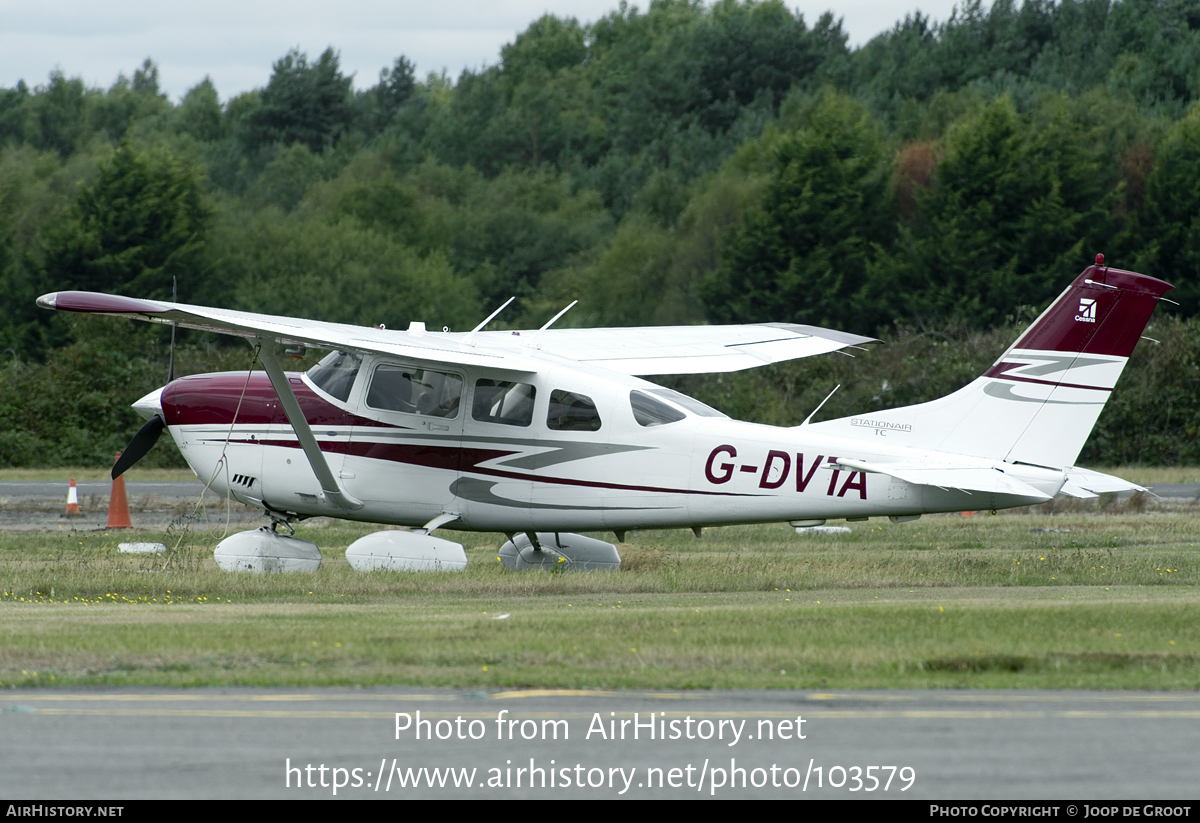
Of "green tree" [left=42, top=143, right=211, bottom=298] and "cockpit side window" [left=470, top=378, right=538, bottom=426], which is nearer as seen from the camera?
"cockpit side window" [left=470, top=378, right=538, bottom=426]

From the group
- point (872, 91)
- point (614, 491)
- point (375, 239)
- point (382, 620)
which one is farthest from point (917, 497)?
point (872, 91)

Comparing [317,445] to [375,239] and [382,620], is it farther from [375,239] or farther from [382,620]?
[375,239]

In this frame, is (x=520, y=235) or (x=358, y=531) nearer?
(x=358, y=531)

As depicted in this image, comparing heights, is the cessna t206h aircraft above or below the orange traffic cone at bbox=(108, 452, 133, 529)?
above

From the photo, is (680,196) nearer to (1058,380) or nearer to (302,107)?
(302,107)

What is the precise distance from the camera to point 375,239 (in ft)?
202

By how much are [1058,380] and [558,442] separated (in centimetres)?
447

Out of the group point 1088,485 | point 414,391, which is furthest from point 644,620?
point 1088,485

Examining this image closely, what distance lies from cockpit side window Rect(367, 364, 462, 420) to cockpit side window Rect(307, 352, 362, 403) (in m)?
0.25

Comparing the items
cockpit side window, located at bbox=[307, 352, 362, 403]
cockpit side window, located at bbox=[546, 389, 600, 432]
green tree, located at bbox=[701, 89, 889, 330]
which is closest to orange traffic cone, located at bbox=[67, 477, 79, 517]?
cockpit side window, located at bbox=[307, 352, 362, 403]

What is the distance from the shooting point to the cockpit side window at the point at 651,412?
14266mm

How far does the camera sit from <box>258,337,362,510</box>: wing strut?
13.9 m

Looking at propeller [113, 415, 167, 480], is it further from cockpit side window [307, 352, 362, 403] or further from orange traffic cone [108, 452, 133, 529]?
orange traffic cone [108, 452, 133, 529]
